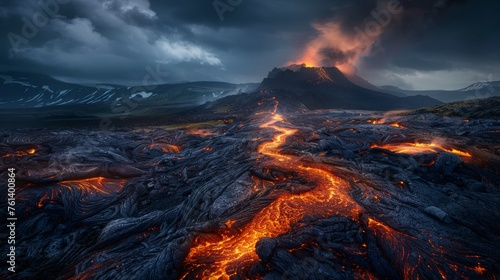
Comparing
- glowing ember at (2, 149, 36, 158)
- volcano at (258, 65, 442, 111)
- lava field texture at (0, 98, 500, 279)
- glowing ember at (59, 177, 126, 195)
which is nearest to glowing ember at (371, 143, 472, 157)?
lava field texture at (0, 98, 500, 279)

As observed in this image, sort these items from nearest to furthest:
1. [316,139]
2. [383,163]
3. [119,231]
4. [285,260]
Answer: [285,260], [119,231], [383,163], [316,139]

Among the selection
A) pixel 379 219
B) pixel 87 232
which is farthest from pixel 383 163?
pixel 87 232

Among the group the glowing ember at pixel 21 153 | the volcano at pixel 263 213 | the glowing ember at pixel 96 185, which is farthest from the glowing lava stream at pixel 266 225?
the glowing ember at pixel 21 153

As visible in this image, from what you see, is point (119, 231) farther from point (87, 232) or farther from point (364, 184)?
point (364, 184)

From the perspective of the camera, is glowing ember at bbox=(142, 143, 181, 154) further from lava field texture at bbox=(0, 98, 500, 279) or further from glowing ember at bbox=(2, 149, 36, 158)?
glowing ember at bbox=(2, 149, 36, 158)

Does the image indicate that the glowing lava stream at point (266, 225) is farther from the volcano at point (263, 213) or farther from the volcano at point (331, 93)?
the volcano at point (331, 93)

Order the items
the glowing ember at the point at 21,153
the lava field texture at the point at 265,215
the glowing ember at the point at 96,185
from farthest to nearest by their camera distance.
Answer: the glowing ember at the point at 21,153, the glowing ember at the point at 96,185, the lava field texture at the point at 265,215
